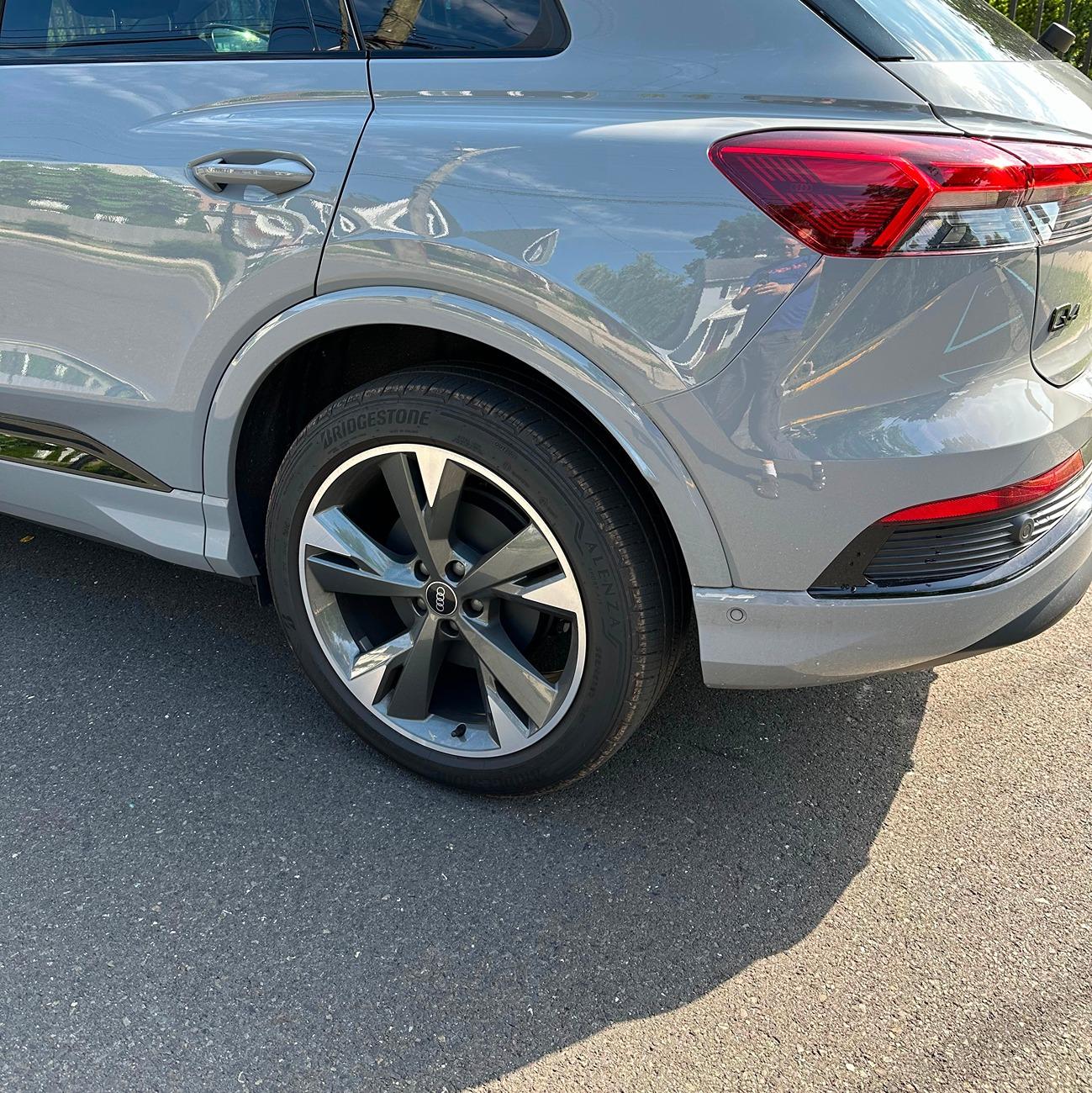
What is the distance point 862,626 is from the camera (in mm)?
1751

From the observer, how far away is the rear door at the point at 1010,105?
5.34 ft

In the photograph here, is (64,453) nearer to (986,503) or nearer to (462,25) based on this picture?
(462,25)

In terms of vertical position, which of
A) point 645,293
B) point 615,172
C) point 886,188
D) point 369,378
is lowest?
point 369,378

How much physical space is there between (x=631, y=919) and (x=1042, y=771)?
1000mm

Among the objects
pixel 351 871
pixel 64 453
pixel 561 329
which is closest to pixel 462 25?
pixel 561 329

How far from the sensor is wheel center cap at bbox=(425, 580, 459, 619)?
2100 mm

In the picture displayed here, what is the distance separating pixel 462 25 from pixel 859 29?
26.2 inches

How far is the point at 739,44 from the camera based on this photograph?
5.45 ft

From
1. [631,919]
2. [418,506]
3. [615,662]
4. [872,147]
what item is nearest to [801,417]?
[872,147]

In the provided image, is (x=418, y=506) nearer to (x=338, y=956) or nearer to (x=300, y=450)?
(x=300, y=450)

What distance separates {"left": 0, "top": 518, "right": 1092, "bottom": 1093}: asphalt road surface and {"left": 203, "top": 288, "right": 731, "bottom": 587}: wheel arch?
1.79 ft

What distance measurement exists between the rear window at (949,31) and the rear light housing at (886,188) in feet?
0.81

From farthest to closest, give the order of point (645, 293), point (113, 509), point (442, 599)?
point (113, 509), point (442, 599), point (645, 293)

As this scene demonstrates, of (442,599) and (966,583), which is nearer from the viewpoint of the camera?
(966,583)
